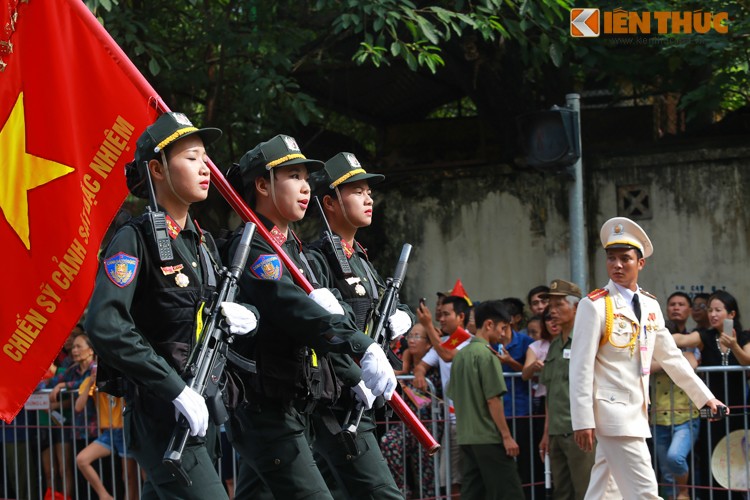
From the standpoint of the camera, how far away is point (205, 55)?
1266 cm

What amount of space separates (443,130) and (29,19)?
948 cm

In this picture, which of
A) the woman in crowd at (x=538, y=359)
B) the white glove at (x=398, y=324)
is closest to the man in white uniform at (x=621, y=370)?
the white glove at (x=398, y=324)

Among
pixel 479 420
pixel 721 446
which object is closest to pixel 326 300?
pixel 479 420

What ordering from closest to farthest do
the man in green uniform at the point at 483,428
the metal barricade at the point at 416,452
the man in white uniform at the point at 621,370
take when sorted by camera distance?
1. the man in white uniform at the point at 621,370
2. the man in green uniform at the point at 483,428
3. the metal barricade at the point at 416,452

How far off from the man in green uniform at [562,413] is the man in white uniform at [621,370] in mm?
1043

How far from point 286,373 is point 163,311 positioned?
3.20 feet

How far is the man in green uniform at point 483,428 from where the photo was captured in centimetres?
936

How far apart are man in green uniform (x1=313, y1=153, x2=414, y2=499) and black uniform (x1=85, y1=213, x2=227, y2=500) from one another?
1071 mm

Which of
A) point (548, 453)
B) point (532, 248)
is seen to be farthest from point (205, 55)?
point (548, 453)

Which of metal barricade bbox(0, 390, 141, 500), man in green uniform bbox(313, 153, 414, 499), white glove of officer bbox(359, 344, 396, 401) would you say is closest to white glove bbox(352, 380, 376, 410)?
man in green uniform bbox(313, 153, 414, 499)

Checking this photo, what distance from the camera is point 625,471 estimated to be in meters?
7.57

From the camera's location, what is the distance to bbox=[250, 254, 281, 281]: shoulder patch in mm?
5887

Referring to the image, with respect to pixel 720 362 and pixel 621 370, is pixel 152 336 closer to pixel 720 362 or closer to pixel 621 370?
pixel 621 370

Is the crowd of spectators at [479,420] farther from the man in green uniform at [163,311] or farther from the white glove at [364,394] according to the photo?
the man in green uniform at [163,311]
